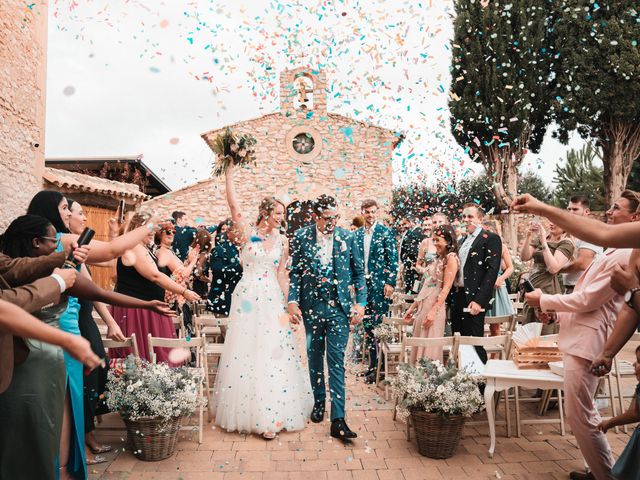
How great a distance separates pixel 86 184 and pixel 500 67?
13208 millimetres

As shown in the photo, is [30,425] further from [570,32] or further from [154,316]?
[570,32]

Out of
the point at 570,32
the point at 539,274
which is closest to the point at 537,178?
the point at 570,32

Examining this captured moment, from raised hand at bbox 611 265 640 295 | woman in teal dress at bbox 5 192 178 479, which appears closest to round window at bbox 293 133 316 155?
woman in teal dress at bbox 5 192 178 479

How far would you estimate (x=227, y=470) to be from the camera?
3.49m

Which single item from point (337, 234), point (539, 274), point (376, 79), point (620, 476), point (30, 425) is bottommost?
point (620, 476)

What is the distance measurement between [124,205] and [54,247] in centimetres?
1363

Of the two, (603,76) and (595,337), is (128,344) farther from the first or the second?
(603,76)

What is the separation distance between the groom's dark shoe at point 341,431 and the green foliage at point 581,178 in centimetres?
1883

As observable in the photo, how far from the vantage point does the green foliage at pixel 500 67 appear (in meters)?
14.2

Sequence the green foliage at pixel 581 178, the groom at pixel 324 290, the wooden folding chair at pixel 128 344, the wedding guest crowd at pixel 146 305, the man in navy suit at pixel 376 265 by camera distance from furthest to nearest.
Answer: the green foliage at pixel 581 178, the man in navy suit at pixel 376 265, the groom at pixel 324 290, the wooden folding chair at pixel 128 344, the wedding guest crowd at pixel 146 305

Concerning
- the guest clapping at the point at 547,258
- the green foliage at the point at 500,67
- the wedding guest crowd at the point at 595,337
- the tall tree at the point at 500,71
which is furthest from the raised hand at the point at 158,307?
the tall tree at the point at 500,71

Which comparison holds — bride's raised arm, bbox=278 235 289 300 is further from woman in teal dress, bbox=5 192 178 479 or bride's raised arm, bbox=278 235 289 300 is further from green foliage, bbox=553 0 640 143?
green foliage, bbox=553 0 640 143

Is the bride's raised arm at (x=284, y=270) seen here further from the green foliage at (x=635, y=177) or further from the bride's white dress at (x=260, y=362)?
the green foliage at (x=635, y=177)

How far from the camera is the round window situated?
19.2m
